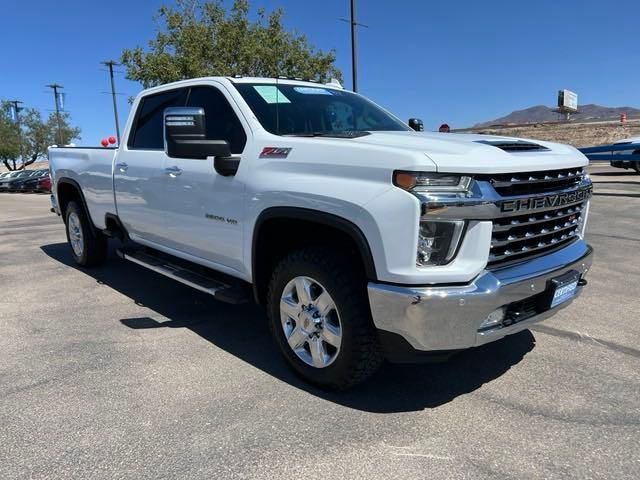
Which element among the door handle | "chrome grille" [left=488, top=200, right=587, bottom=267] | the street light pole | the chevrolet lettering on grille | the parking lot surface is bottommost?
the parking lot surface

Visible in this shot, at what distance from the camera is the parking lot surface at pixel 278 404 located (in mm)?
2633

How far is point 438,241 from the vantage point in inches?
108

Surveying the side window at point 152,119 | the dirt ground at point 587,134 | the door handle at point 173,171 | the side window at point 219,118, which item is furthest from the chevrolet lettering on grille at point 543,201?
the dirt ground at point 587,134

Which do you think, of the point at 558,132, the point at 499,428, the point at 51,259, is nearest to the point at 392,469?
the point at 499,428

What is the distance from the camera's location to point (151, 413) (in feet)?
10.3

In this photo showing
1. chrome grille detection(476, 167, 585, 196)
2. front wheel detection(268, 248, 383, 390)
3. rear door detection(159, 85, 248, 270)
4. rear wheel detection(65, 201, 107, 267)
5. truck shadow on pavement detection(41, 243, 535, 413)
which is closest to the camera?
chrome grille detection(476, 167, 585, 196)

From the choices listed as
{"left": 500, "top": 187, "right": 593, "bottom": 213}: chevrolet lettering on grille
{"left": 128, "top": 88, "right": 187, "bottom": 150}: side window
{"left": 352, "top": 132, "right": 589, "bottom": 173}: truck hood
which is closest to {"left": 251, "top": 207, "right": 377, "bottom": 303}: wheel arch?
{"left": 352, "top": 132, "right": 589, "bottom": 173}: truck hood

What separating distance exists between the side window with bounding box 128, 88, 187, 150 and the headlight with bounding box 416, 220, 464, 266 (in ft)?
9.26

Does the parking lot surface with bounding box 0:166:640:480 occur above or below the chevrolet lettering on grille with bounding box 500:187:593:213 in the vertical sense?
below

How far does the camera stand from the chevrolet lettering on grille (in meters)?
2.85

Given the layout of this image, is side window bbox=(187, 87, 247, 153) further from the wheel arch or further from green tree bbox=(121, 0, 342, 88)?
green tree bbox=(121, 0, 342, 88)

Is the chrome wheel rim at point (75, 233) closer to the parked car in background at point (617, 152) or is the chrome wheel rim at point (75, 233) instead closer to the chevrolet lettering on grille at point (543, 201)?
the chevrolet lettering on grille at point (543, 201)

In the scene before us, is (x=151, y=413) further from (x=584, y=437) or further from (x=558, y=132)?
(x=558, y=132)

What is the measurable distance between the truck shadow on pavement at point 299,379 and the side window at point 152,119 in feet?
4.95
